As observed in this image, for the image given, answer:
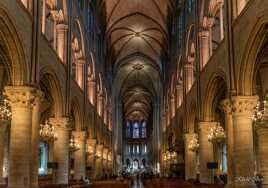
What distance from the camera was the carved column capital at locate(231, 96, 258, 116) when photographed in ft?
63.7

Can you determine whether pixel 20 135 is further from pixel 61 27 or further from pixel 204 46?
pixel 204 46

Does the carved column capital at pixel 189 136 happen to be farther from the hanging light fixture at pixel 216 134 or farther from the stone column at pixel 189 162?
the hanging light fixture at pixel 216 134

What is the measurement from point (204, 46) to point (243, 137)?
36.4 feet

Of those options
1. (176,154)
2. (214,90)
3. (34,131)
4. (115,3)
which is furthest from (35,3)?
(115,3)

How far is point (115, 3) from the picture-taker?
4909 centimetres

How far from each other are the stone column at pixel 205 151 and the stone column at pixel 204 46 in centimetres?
428

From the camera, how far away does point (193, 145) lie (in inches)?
1337

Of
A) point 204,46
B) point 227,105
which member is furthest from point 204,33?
point 227,105

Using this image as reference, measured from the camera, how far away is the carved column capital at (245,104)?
19406 mm

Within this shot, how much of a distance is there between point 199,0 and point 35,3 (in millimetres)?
13706

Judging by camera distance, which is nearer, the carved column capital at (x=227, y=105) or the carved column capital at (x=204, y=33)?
the carved column capital at (x=227, y=105)

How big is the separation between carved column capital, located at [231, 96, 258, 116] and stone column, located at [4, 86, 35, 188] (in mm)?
9602

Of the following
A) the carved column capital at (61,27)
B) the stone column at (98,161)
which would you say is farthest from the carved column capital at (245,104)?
the stone column at (98,161)

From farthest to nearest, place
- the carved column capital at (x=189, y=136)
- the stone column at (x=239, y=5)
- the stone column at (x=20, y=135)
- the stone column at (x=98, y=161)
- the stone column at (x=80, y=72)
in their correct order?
the stone column at (x=98, y=161)
the carved column capital at (x=189, y=136)
the stone column at (x=80, y=72)
the stone column at (x=239, y=5)
the stone column at (x=20, y=135)
